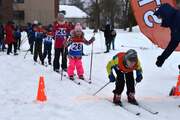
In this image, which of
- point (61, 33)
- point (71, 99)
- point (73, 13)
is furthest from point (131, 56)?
point (73, 13)

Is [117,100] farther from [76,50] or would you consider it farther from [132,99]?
[76,50]

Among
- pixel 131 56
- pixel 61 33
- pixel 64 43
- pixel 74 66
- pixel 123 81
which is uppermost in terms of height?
pixel 61 33

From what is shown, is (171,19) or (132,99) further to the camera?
(132,99)

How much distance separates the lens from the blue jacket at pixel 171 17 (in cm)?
984

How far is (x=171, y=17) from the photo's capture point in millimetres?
9906

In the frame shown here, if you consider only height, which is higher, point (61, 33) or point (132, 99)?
point (61, 33)

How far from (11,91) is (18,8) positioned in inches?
2772

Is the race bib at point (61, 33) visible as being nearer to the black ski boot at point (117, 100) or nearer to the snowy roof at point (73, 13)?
the black ski boot at point (117, 100)

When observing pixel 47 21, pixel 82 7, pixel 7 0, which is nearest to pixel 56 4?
pixel 47 21

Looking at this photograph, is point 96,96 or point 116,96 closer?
point 116,96

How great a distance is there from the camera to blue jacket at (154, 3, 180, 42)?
387 inches

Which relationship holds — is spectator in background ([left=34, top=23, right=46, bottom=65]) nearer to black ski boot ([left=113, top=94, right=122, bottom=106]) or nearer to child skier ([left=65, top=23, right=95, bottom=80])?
child skier ([left=65, top=23, right=95, bottom=80])

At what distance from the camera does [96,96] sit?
455 inches

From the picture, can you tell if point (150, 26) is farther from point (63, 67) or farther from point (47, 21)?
point (47, 21)
